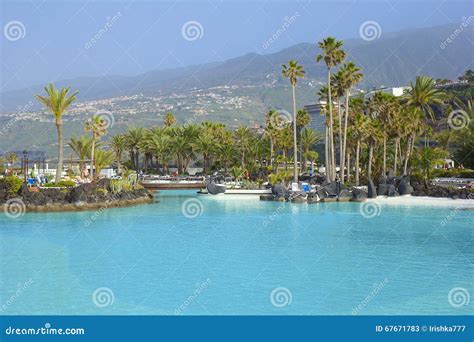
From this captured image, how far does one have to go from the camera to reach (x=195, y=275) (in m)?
20.4

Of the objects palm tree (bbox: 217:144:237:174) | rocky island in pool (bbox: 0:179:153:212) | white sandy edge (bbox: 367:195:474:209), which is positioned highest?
palm tree (bbox: 217:144:237:174)

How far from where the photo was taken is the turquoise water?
54.3ft

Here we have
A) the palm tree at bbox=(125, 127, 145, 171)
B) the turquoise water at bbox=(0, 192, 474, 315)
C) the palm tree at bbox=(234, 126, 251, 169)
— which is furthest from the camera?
the palm tree at bbox=(125, 127, 145, 171)

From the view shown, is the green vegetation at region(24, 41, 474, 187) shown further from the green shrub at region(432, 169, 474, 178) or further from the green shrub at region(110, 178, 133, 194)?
the green shrub at region(432, 169, 474, 178)

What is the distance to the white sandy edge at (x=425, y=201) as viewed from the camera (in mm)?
47812

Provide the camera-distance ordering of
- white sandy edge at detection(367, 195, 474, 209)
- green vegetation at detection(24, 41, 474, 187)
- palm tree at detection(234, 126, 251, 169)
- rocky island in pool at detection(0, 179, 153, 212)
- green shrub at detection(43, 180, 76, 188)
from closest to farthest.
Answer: rocky island in pool at detection(0, 179, 153, 212)
white sandy edge at detection(367, 195, 474, 209)
green shrub at detection(43, 180, 76, 188)
green vegetation at detection(24, 41, 474, 187)
palm tree at detection(234, 126, 251, 169)

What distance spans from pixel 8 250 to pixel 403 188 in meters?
40.4

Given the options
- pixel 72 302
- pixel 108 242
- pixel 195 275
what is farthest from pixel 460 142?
pixel 72 302

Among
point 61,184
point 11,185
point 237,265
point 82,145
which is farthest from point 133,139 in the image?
point 237,265

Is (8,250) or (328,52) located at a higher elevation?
(328,52)

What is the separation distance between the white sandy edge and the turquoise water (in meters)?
8.10

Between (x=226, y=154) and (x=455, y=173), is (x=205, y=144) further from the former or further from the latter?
(x=455, y=173)

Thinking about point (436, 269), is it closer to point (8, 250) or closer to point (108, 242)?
point (108, 242)

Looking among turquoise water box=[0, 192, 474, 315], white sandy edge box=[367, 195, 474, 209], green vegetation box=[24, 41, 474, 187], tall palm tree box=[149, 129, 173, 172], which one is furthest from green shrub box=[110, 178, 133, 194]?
tall palm tree box=[149, 129, 173, 172]
